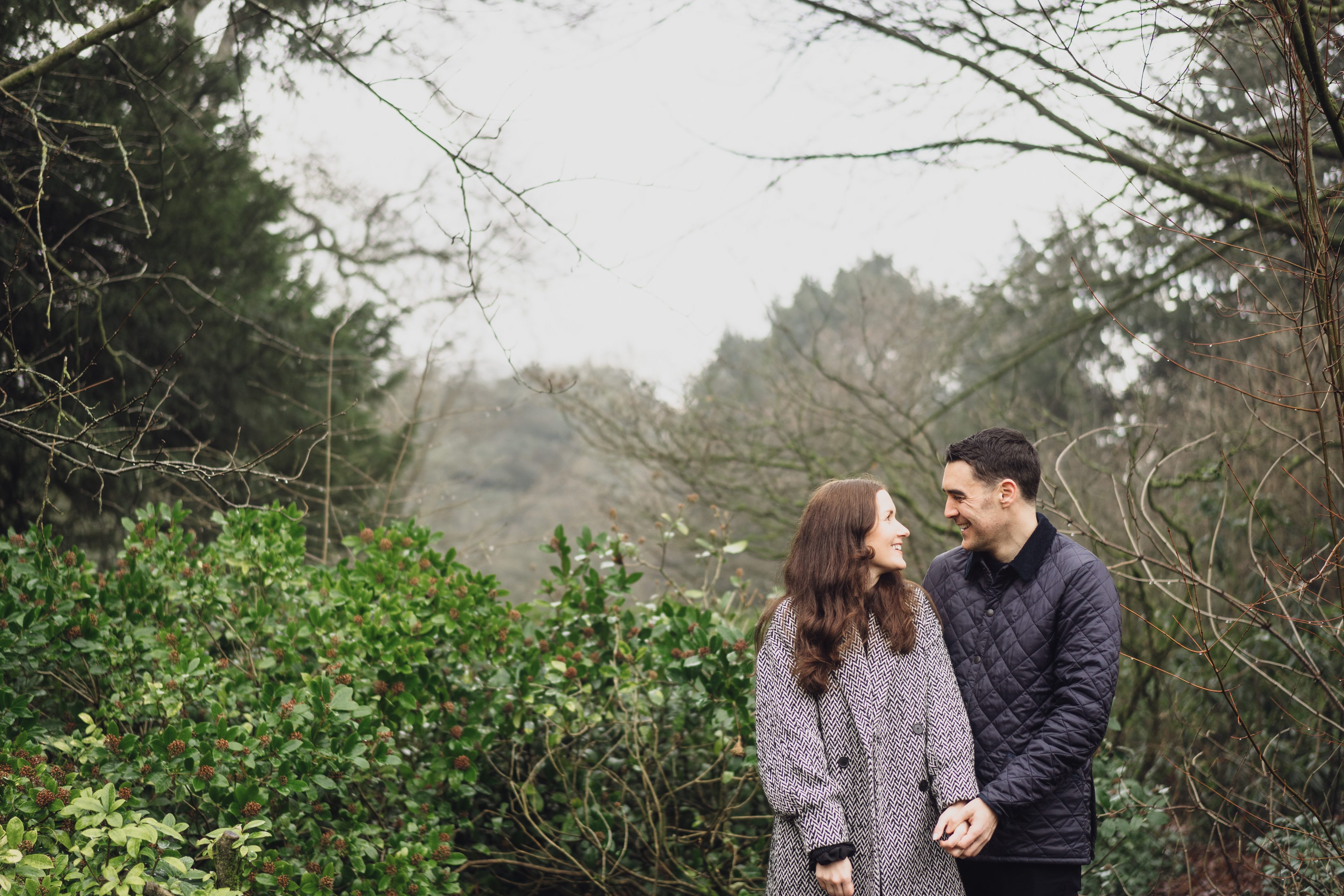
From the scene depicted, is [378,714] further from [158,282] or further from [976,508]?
[976,508]

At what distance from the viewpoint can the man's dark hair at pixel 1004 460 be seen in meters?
2.28

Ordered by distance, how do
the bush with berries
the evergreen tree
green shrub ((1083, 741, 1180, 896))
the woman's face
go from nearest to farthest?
the woman's face, the bush with berries, green shrub ((1083, 741, 1180, 896)), the evergreen tree

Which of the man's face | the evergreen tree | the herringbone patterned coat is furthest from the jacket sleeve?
the evergreen tree

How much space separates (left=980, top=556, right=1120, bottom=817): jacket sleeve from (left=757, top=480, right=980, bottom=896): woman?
0.35 feet

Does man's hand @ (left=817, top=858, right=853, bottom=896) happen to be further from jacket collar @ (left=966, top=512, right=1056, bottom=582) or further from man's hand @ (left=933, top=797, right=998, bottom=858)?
jacket collar @ (left=966, top=512, right=1056, bottom=582)

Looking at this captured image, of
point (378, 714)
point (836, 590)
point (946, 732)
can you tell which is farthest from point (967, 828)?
point (378, 714)

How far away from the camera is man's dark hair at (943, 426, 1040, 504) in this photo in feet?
7.48

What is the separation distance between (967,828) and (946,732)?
0.70ft

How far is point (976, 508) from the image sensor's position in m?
2.28

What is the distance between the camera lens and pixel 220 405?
6.52 meters

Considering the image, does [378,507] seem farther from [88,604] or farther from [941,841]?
[941,841]

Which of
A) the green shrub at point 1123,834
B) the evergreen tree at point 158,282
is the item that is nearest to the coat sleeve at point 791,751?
the green shrub at point 1123,834

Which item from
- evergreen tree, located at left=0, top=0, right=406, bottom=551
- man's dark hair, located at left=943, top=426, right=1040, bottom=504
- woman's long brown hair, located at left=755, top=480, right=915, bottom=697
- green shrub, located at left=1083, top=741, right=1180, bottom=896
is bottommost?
green shrub, located at left=1083, top=741, right=1180, bottom=896

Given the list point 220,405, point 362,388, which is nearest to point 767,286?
point 362,388
